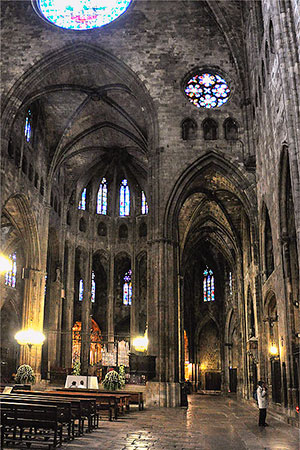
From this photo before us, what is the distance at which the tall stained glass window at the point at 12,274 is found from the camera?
109ft

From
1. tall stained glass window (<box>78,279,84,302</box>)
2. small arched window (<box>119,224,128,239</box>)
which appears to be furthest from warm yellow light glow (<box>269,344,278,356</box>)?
small arched window (<box>119,224,128,239</box>)

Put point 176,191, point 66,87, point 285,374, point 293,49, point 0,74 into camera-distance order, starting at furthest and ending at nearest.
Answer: point 66,87, point 0,74, point 176,191, point 285,374, point 293,49

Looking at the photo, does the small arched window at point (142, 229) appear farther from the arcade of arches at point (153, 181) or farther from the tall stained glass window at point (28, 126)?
the tall stained glass window at point (28, 126)

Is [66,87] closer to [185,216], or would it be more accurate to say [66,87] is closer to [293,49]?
[185,216]

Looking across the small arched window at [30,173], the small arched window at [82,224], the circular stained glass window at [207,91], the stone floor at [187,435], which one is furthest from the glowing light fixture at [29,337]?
the circular stained glass window at [207,91]

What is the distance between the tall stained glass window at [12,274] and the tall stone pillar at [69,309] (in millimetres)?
3619

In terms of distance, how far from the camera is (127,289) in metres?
39.0

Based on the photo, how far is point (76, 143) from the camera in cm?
3228

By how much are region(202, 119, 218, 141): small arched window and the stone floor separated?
13.7 m

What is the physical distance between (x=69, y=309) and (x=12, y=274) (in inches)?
186

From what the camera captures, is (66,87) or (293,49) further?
(66,87)

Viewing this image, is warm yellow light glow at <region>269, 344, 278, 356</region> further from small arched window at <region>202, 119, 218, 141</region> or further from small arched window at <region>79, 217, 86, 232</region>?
small arched window at <region>79, 217, 86, 232</region>

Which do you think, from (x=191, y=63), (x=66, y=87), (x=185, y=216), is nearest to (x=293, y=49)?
(x=191, y=63)

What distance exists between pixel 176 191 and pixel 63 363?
16.4 metres
